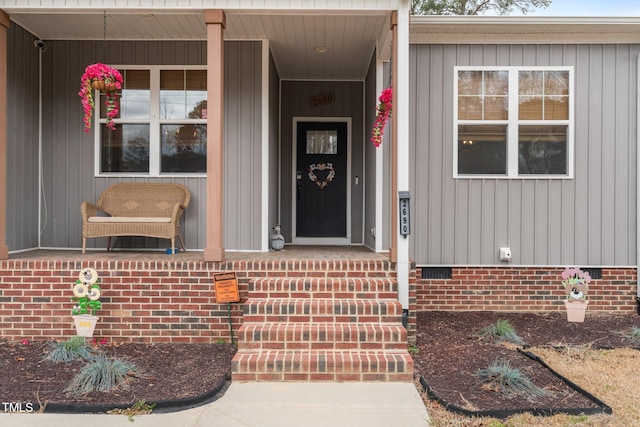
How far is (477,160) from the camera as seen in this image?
5602 mm

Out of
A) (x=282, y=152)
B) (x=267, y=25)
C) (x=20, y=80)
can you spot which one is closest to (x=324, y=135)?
(x=282, y=152)

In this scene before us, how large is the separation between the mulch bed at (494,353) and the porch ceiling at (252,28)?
10.1ft

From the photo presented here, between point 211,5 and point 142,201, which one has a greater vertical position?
point 211,5

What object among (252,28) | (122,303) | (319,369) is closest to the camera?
(319,369)

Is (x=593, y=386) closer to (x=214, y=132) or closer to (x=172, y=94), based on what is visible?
(x=214, y=132)

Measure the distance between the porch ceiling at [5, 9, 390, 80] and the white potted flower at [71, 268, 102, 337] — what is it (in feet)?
8.10

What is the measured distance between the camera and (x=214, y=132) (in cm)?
437

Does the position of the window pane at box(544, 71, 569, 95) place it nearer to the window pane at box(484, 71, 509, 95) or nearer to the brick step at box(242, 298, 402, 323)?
the window pane at box(484, 71, 509, 95)

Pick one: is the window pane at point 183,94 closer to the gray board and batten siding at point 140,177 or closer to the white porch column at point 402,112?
the gray board and batten siding at point 140,177

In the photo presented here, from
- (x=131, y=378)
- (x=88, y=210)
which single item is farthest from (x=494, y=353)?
(x=88, y=210)

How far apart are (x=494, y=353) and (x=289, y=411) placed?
199cm

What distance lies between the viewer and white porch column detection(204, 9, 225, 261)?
4359mm

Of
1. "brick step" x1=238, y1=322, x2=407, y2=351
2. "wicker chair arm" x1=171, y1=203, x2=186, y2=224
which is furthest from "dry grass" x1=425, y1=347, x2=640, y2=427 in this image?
"wicker chair arm" x1=171, y1=203, x2=186, y2=224

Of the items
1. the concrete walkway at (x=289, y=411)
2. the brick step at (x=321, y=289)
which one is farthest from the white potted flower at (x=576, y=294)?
the concrete walkway at (x=289, y=411)
